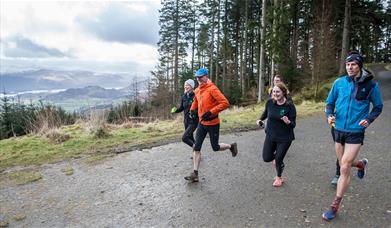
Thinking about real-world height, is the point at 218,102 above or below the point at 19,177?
above

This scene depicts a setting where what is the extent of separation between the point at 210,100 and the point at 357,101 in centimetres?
223

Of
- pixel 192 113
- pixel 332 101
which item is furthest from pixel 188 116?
pixel 332 101

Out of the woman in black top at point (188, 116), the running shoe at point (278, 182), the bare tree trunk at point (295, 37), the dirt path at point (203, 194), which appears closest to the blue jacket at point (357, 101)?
the dirt path at point (203, 194)

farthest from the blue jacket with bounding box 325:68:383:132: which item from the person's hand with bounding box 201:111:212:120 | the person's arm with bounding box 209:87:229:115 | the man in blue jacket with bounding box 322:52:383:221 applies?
the person's hand with bounding box 201:111:212:120

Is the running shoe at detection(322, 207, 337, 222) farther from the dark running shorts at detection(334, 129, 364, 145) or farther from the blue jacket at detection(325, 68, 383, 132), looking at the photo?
the blue jacket at detection(325, 68, 383, 132)

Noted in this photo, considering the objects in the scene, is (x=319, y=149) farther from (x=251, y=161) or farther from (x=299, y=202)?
(x=299, y=202)

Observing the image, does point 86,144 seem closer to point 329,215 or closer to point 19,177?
point 19,177

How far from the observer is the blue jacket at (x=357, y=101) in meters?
3.41

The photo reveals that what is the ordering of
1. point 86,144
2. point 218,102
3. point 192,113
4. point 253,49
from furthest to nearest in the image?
1. point 253,49
2. point 86,144
3. point 192,113
4. point 218,102

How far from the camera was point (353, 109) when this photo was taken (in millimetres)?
3477

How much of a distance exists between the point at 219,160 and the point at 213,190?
174 centimetres

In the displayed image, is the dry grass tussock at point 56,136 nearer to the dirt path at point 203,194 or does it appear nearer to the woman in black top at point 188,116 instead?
the dirt path at point 203,194

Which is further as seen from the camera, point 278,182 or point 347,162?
point 278,182

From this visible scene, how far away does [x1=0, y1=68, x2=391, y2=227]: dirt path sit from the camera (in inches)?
148
